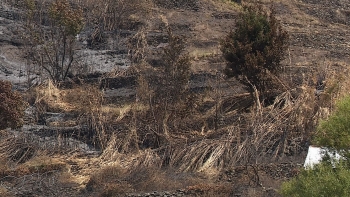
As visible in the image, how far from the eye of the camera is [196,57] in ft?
89.5

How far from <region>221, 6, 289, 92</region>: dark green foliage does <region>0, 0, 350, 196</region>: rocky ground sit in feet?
7.32

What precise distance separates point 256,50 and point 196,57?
726cm

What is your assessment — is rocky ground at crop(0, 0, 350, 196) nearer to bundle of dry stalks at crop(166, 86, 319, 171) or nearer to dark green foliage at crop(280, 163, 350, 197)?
bundle of dry stalks at crop(166, 86, 319, 171)

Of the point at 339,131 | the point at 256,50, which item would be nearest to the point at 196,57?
the point at 256,50

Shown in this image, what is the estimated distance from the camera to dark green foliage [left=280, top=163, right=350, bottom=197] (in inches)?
362

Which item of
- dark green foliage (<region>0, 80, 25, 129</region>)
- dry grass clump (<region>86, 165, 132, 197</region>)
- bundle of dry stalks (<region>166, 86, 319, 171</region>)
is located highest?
dark green foliage (<region>0, 80, 25, 129</region>)

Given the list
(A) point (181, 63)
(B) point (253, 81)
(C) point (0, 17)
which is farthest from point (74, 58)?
(B) point (253, 81)

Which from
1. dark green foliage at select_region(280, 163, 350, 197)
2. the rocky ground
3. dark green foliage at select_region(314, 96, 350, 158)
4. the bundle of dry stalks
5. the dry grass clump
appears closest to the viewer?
dark green foliage at select_region(280, 163, 350, 197)

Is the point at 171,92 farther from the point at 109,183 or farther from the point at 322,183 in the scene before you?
the point at 322,183

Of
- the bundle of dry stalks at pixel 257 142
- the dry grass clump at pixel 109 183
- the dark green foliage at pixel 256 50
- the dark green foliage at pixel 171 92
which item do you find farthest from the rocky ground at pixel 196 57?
the dark green foliage at pixel 171 92

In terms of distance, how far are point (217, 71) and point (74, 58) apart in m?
6.85

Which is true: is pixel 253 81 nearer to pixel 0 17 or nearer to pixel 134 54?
pixel 134 54

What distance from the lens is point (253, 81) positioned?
802 inches

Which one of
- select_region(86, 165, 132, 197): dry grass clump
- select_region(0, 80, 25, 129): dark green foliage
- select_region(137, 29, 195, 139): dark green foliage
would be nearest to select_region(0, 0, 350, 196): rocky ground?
select_region(86, 165, 132, 197): dry grass clump
